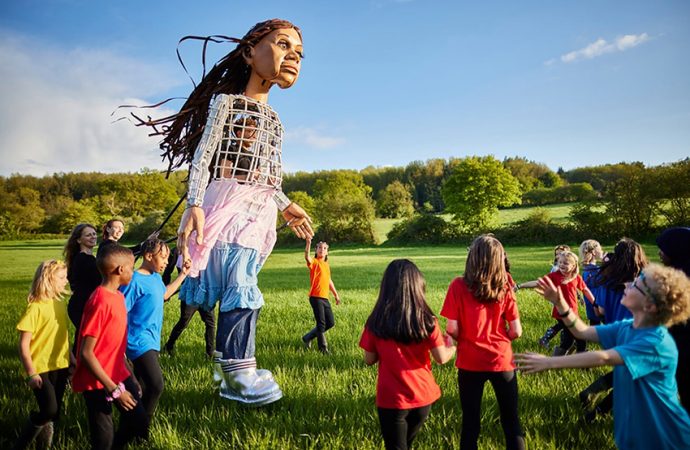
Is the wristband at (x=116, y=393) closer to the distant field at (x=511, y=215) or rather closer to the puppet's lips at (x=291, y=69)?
the puppet's lips at (x=291, y=69)

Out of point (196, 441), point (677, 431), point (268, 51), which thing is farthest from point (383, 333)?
point (268, 51)

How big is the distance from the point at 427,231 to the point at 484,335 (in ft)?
124

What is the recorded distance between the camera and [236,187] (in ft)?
11.4

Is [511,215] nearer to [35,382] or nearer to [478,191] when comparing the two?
[478,191]

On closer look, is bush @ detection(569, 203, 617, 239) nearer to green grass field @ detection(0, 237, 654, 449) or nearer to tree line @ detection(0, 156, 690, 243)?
tree line @ detection(0, 156, 690, 243)

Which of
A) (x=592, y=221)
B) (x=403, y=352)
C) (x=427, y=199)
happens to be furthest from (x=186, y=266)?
(x=427, y=199)

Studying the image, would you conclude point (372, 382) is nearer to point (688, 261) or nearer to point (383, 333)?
point (383, 333)

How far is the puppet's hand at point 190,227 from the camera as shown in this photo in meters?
3.17

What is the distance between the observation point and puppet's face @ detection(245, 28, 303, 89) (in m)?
3.66

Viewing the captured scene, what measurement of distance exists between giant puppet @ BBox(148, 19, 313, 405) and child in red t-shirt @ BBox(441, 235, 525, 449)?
5.28 ft

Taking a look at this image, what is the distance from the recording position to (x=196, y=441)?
3012 mm

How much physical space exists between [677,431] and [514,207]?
2172 inches

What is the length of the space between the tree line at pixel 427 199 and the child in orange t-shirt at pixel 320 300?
535cm

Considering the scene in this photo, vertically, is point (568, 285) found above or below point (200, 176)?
below
